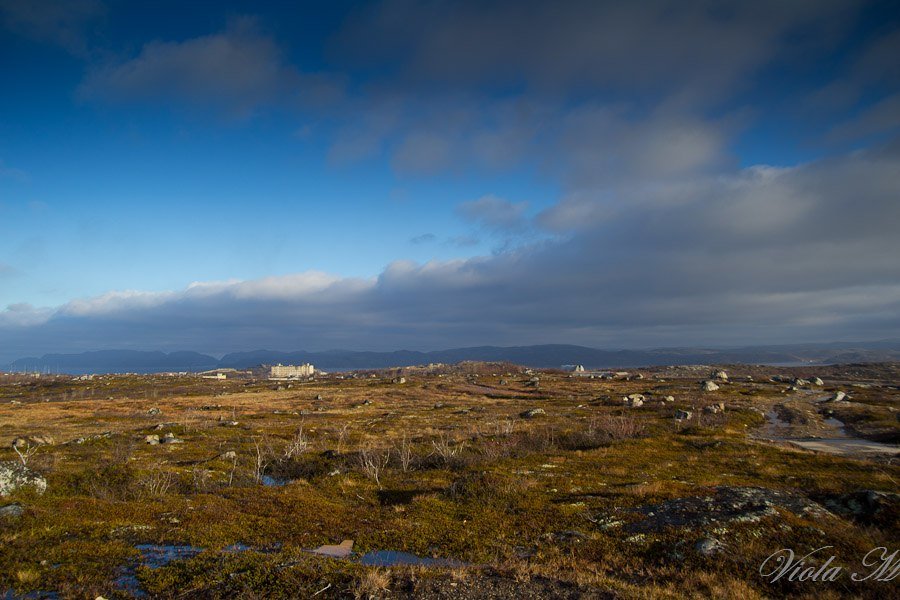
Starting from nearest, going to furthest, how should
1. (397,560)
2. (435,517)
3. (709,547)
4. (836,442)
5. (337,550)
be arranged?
1. (709,547)
2. (397,560)
3. (337,550)
4. (435,517)
5. (836,442)

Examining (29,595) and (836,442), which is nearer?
(29,595)

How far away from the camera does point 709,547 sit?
1377cm

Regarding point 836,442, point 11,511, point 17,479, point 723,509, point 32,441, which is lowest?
point 836,442

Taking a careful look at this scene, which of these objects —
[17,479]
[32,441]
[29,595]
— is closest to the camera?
[29,595]

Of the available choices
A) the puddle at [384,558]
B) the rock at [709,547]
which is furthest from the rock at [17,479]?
the rock at [709,547]

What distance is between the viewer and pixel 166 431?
1812 inches

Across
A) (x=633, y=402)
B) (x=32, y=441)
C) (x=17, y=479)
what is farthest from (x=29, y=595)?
(x=633, y=402)

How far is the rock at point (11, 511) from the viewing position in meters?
16.0

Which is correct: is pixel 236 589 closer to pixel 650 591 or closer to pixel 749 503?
pixel 650 591

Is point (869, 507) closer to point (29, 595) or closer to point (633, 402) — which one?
point (29, 595)

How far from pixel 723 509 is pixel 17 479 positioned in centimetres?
3059

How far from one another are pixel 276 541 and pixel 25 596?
259 inches

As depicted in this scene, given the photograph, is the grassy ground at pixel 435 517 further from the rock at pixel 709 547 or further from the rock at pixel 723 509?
the rock at pixel 723 509

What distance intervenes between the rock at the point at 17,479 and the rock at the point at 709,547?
27.5 meters
